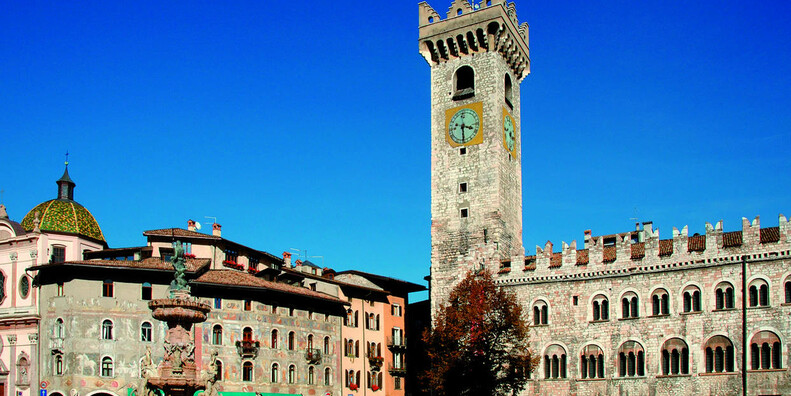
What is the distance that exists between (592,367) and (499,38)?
2346 cm

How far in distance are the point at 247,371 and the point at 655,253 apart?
2541 cm

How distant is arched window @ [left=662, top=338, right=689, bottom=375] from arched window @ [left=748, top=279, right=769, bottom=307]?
4.36m

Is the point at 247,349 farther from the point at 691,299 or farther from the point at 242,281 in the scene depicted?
the point at 691,299

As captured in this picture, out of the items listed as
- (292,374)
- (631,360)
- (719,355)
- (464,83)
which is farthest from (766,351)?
(292,374)

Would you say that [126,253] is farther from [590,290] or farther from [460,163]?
[590,290]

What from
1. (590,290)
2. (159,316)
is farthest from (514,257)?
(159,316)

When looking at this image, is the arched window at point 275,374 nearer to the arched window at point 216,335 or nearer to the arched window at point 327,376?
Result: the arched window at point 216,335

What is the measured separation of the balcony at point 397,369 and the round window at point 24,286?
26606mm

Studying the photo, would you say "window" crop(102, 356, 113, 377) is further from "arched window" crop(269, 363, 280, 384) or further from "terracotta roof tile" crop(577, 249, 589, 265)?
"terracotta roof tile" crop(577, 249, 589, 265)

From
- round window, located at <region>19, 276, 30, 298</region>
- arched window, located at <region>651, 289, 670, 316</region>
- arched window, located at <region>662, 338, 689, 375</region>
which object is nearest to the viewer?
arched window, located at <region>662, 338, 689, 375</region>

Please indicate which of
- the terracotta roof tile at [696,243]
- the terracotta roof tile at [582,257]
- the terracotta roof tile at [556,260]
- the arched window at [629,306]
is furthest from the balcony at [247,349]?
the terracotta roof tile at [696,243]

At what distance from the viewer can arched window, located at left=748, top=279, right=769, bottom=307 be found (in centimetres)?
4691

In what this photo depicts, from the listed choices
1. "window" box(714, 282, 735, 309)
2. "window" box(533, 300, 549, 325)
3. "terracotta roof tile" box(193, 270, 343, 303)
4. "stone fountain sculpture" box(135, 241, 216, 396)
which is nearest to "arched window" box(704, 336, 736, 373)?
"window" box(714, 282, 735, 309)

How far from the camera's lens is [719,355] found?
1891 inches
